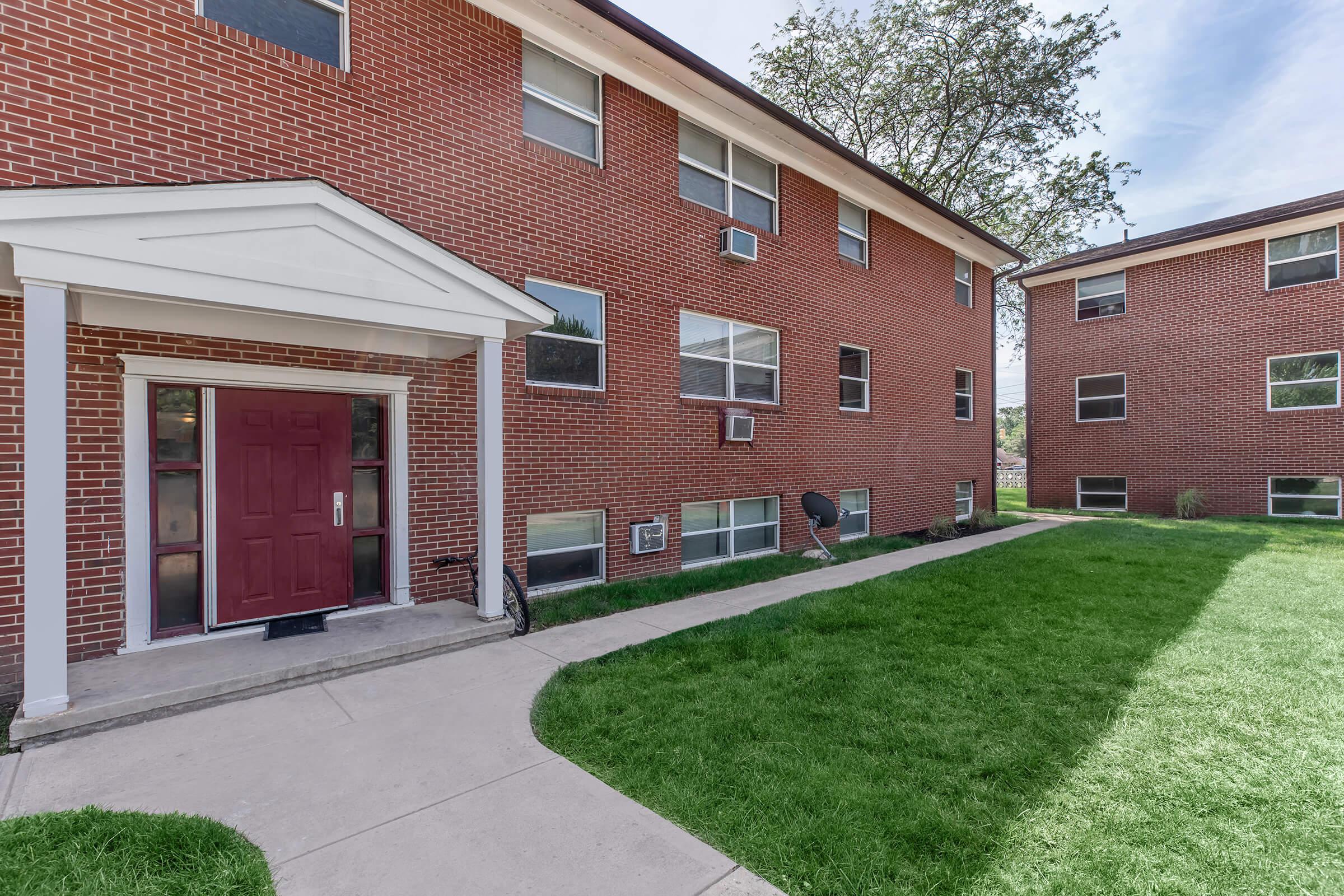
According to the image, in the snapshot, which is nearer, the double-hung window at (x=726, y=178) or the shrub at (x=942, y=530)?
the double-hung window at (x=726, y=178)

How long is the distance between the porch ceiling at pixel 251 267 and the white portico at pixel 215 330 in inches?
0.4

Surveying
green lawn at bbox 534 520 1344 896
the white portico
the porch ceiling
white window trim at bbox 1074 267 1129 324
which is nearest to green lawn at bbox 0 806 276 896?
the white portico

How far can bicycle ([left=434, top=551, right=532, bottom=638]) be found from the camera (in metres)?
5.32

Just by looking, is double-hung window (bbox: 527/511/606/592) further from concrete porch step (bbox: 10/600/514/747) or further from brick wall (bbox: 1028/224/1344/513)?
brick wall (bbox: 1028/224/1344/513)

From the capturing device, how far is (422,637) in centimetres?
480

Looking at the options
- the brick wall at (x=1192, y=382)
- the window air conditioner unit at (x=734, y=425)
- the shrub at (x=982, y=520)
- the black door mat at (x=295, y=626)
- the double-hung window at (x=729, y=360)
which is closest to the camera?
the black door mat at (x=295, y=626)

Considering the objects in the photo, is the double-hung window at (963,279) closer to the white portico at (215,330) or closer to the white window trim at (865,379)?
the white window trim at (865,379)

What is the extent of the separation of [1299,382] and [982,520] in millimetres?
8428

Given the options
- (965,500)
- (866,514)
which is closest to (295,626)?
(866,514)

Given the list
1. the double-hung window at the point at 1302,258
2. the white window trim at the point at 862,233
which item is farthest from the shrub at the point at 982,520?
the double-hung window at the point at 1302,258

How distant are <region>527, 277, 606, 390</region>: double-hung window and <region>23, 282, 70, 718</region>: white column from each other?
3.75 metres

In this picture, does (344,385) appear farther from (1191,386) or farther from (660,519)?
(1191,386)

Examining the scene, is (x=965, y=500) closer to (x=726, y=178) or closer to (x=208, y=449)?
(x=726, y=178)

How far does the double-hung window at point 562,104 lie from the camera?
6.62 meters
